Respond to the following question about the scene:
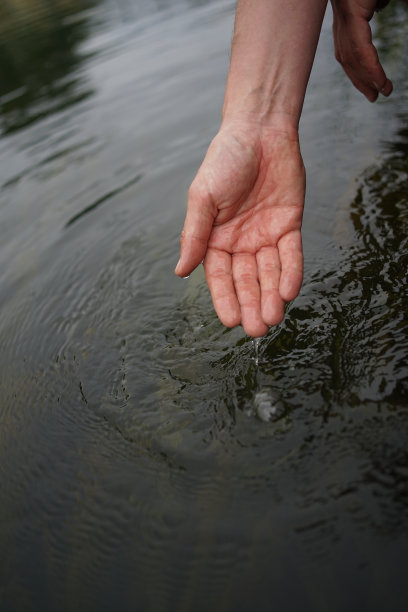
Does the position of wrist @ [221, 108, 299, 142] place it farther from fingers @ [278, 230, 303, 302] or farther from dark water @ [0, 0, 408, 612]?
dark water @ [0, 0, 408, 612]

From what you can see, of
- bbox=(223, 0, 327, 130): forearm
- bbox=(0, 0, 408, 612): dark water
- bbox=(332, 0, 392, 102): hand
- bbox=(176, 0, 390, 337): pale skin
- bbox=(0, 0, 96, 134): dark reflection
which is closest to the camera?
bbox=(0, 0, 408, 612): dark water

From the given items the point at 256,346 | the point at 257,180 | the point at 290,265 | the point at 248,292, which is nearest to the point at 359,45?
the point at 257,180

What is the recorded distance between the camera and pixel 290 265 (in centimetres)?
243

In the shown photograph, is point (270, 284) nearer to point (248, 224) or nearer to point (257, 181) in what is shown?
point (248, 224)

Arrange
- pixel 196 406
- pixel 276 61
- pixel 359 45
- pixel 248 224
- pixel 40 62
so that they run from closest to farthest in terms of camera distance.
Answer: pixel 196 406 → pixel 248 224 → pixel 276 61 → pixel 359 45 → pixel 40 62

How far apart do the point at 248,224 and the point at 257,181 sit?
0.83ft

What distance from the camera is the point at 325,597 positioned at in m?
1.78

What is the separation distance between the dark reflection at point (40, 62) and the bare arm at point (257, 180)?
536cm

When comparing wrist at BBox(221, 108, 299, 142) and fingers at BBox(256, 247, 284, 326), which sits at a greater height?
wrist at BBox(221, 108, 299, 142)

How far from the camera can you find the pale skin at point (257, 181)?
2443 mm

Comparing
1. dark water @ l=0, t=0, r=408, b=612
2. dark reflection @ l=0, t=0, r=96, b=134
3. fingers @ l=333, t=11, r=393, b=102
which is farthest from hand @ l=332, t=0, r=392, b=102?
dark reflection @ l=0, t=0, r=96, b=134

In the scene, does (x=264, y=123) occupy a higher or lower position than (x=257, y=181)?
higher

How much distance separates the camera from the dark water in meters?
1.96

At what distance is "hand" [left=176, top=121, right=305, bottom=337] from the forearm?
0.39 ft
